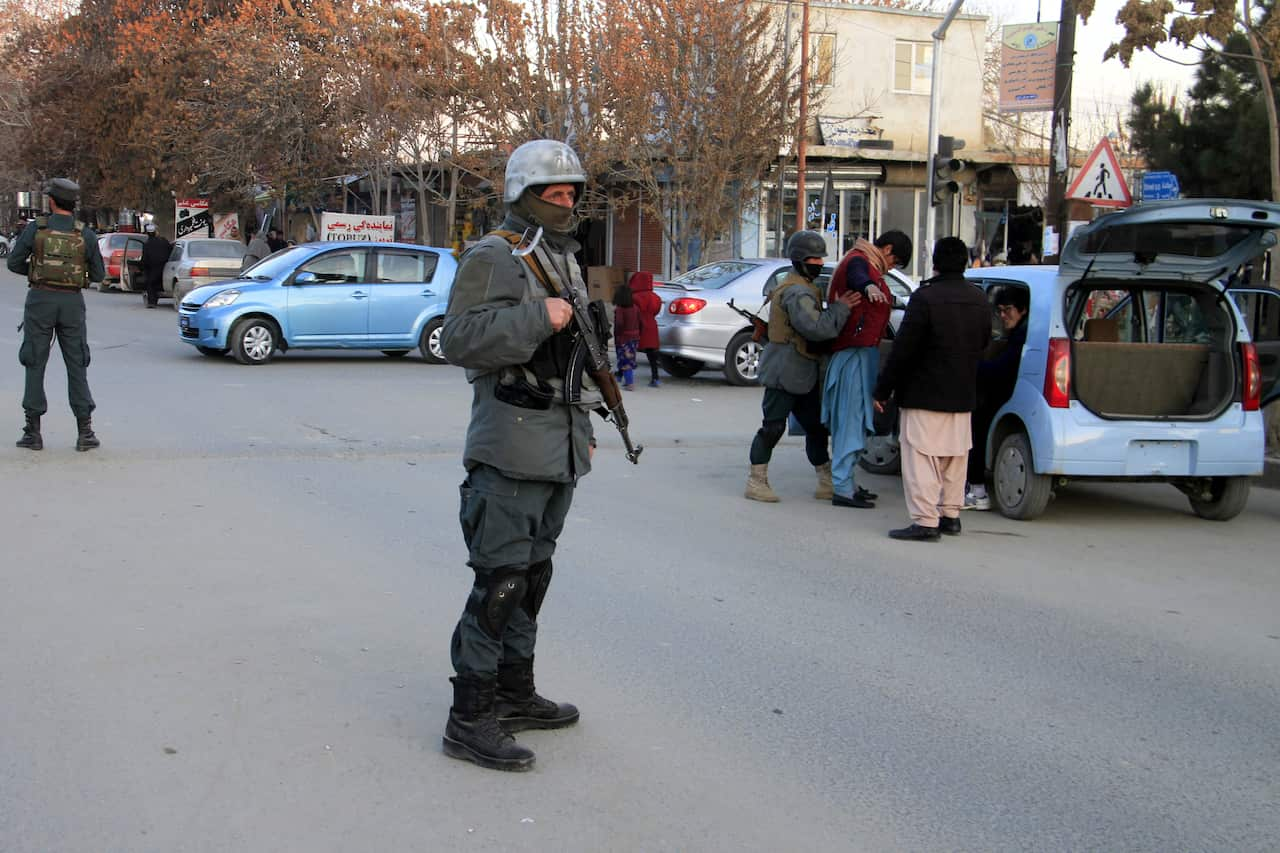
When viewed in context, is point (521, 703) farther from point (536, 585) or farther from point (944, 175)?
point (944, 175)

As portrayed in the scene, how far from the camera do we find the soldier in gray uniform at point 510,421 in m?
3.96

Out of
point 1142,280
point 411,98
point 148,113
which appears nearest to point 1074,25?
point 1142,280

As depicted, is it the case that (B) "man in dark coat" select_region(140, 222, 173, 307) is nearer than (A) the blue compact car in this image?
No

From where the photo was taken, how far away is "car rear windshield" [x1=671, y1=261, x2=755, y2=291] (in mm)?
16781

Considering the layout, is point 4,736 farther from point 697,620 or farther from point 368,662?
point 697,620

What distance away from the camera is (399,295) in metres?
17.7

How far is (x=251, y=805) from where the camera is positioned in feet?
12.4

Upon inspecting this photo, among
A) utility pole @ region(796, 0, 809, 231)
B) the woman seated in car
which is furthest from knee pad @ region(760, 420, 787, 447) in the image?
utility pole @ region(796, 0, 809, 231)

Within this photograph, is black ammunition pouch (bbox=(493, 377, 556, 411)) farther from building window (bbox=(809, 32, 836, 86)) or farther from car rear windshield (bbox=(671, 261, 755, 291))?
A: building window (bbox=(809, 32, 836, 86))

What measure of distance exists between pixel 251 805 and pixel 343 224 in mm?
29571

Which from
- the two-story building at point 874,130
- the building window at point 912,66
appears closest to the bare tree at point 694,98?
the two-story building at point 874,130

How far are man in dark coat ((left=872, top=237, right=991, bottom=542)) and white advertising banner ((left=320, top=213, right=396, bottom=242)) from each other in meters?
25.5

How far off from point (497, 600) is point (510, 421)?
0.56 metres

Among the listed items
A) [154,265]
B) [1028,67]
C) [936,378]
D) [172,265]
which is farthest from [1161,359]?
[172,265]
